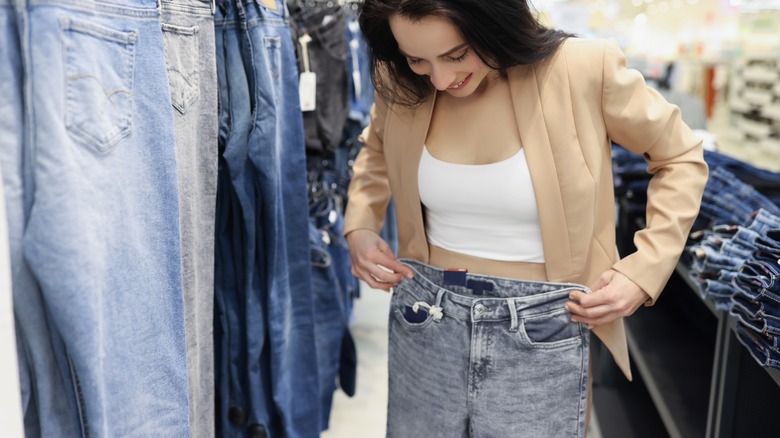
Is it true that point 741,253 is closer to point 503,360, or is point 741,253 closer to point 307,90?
point 503,360

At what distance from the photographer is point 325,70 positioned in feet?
7.76

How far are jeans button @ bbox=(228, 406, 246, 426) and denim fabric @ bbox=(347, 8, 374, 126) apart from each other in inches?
59.4

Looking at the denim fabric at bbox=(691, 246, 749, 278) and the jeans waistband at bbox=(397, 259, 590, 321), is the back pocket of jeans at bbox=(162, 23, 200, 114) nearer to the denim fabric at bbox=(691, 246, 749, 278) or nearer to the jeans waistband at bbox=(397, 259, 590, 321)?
the jeans waistband at bbox=(397, 259, 590, 321)

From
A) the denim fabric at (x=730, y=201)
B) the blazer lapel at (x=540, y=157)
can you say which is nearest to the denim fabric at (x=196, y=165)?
the blazer lapel at (x=540, y=157)

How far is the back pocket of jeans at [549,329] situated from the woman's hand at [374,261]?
0.28m

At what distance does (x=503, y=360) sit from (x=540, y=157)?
38 cm

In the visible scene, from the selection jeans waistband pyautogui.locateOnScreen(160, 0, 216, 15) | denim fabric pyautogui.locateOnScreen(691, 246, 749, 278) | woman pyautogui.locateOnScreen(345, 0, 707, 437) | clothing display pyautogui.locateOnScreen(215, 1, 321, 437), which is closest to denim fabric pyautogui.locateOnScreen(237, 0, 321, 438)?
clothing display pyautogui.locateOnScreen(215, 1, 321, 437)

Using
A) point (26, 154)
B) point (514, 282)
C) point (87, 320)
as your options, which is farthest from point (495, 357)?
point (26, 154)

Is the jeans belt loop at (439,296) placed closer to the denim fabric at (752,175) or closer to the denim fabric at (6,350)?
the denim fabric at (6,350)

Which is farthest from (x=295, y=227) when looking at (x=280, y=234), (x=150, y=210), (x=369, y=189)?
(x=150, y=210)

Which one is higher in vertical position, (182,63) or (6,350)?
(182,63)

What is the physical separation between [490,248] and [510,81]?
32 centimetres

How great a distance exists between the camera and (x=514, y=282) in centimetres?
122

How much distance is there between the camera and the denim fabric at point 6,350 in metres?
0.79
